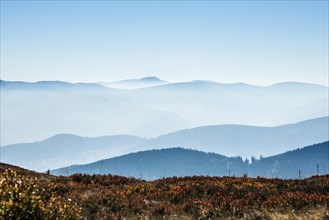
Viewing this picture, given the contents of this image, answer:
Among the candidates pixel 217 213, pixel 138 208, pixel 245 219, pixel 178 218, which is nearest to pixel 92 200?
pixel 138 208

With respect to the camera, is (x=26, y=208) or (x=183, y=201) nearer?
(x=26, y=208)

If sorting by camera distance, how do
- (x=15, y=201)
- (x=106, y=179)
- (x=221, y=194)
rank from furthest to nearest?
(x=106, y=179), (x=221, y=194), (x=15, y=201)

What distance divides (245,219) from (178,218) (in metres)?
2.42

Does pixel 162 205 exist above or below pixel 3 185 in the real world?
below

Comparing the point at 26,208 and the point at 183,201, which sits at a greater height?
the point at 26,208

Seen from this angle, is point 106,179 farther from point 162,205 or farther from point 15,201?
point 15,201

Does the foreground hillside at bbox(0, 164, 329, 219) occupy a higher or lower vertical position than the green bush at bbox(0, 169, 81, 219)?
lower

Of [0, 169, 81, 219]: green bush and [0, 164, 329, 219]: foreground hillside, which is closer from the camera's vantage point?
[0, 169, 81, 219]: green bush

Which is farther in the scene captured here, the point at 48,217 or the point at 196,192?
the point at 196,192

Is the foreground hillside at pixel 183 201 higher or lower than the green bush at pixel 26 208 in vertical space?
lower

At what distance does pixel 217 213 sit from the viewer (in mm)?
16125

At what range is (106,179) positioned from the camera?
84.9 ft

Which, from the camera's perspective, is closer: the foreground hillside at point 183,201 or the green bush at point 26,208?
the green bush at point 26,208

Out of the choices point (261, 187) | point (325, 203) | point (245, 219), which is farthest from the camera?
point (261, 187)
